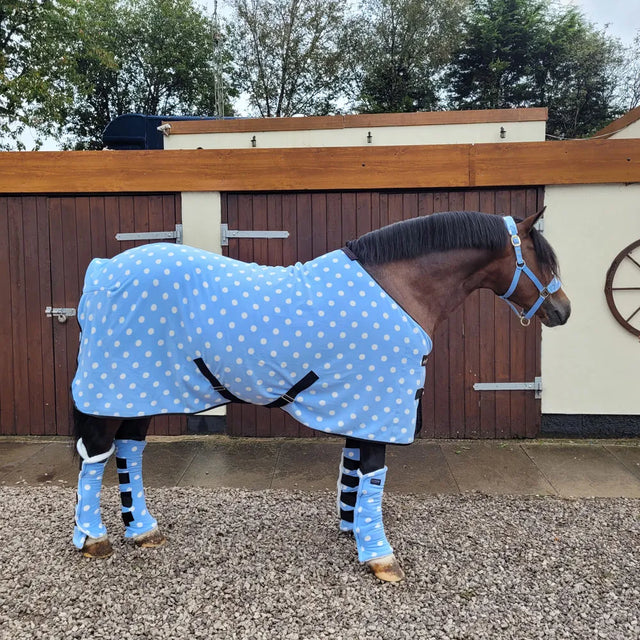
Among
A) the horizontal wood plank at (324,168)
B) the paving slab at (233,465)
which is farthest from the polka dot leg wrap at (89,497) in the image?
the horizontal wood plank at (324,168)

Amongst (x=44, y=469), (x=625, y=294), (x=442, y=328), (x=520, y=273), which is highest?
(x=520, y=273)

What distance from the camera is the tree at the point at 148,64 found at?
71.4 feet

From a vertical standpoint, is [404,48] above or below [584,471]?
above

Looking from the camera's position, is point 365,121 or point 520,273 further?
point 365,121

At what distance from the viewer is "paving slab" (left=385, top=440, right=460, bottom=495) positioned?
10.8 ft

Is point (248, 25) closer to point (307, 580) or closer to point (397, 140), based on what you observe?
point (397, 140)

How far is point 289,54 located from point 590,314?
20.8 m

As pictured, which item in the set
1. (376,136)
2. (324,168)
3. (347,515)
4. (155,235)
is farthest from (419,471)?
(376,136)

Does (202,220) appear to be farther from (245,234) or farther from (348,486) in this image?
(348,486)

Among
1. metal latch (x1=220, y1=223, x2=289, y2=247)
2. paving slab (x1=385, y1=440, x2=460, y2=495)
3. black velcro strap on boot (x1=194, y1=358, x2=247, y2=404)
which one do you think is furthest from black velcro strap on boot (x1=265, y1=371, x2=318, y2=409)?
metal latch (x1=220, y1=223, x2=289, y2=247)

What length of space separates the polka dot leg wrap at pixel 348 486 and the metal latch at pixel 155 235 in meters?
2.62

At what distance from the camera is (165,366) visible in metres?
2.19

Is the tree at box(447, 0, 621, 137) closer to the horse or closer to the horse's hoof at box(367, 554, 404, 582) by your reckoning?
the horse

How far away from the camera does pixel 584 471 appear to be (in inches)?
140
